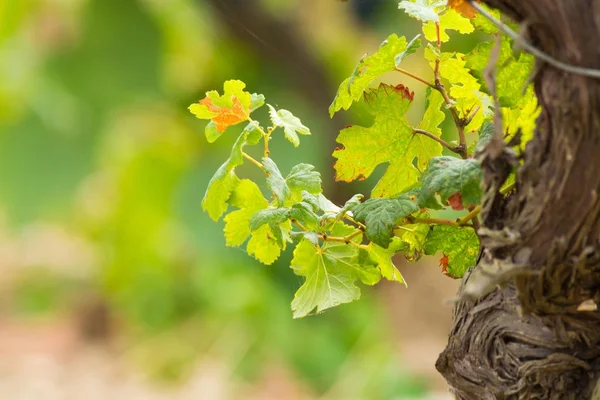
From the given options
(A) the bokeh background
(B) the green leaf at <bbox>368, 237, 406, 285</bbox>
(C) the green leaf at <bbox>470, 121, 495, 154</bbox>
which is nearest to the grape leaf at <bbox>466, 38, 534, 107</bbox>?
(C) the green leaf at <bbox>470, 121, 495, 154</bbox>

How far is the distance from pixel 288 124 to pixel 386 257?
4.7 inches

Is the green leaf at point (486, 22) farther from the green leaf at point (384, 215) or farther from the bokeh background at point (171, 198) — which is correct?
the bokeh background at point (171, 198)

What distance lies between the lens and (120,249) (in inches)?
97.6

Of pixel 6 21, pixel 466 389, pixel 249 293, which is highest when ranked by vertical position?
pixel 6 21

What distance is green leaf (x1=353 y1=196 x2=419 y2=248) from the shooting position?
0.50 metres

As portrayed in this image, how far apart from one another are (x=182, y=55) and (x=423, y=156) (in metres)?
1.97

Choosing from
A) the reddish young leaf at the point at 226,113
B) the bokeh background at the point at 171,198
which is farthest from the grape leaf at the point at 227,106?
the bokeh background at the point at 171,198

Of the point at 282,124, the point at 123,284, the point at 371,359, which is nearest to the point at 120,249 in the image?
the point at 123,284

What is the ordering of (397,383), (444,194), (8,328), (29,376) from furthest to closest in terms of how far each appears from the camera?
(8,328) < (29,376) < (397,383) < (444,194)

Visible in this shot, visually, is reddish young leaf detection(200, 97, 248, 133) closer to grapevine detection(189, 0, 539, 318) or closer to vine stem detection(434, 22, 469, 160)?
grapevine detection(189, 0, 539, 318)

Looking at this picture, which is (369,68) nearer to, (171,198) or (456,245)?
(456,245)

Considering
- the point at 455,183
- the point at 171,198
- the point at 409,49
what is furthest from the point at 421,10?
the point at 171,198

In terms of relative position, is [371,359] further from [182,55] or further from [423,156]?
[423,156]

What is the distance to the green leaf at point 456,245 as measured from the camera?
0.57 metres
